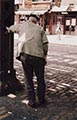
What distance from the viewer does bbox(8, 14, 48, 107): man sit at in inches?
253

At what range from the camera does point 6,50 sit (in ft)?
24.4

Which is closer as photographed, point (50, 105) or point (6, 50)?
point (50, 105)

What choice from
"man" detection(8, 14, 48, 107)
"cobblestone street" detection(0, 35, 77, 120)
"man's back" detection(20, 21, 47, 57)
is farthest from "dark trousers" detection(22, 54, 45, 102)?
"cobblestone street" detection(0, 35, 77, 120)

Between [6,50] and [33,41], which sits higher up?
[33,41]

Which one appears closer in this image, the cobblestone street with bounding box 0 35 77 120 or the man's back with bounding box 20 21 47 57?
the cobblestone street with bounding box 0 35 77 120

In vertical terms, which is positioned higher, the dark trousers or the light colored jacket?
the light colored jacket

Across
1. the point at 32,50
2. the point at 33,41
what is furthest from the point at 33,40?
the point at 32,50

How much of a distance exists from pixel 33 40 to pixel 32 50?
0.60 feet

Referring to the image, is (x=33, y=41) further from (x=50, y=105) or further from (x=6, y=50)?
(x=50, y=105)

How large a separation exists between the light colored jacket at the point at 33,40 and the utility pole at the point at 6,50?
2.68 ft

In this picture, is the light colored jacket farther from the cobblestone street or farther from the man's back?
the cobblestone street

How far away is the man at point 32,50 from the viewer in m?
6.44

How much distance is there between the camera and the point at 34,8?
40.8 meters

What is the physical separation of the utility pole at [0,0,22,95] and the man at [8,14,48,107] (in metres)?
0.65
